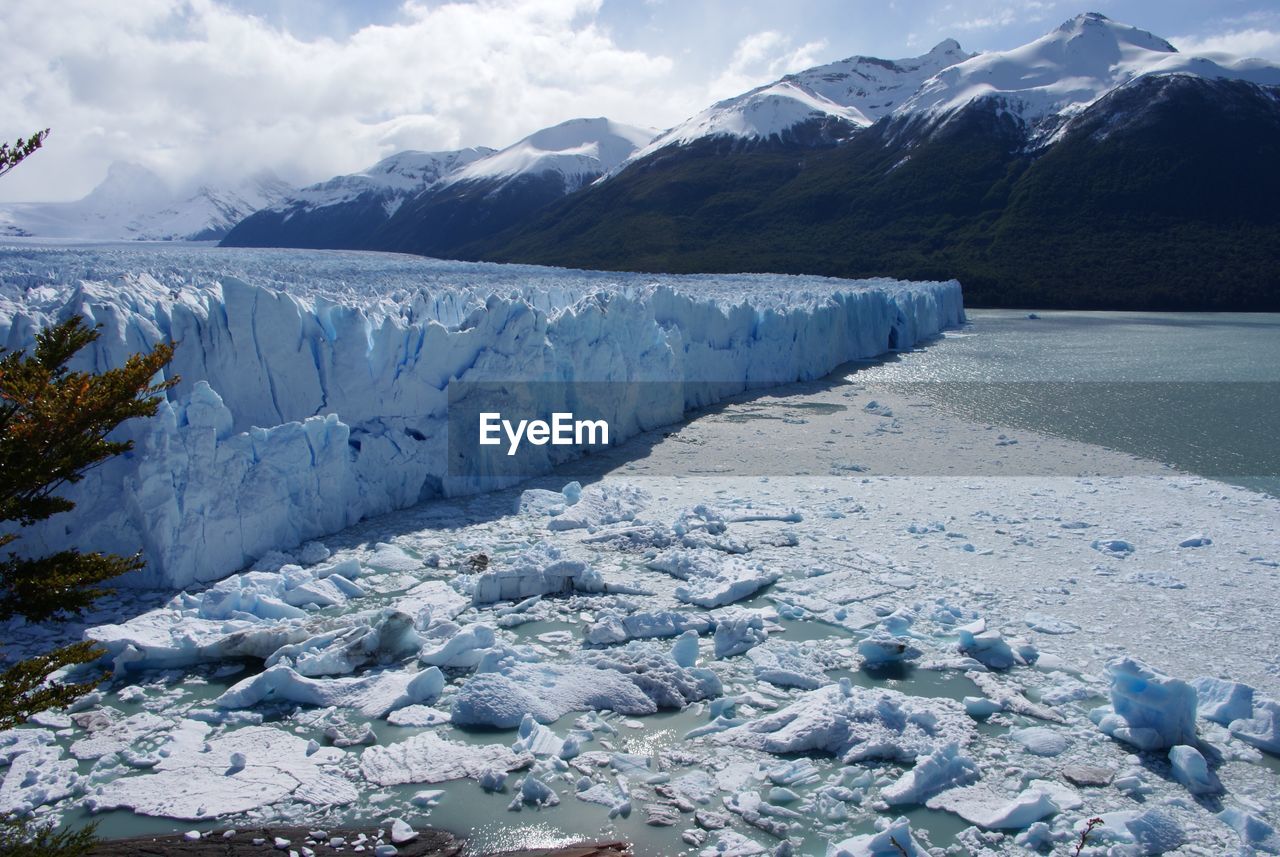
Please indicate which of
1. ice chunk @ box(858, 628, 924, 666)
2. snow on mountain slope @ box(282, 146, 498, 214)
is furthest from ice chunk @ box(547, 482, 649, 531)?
snow on mountain slope @ box(282, 146, 498, 214)

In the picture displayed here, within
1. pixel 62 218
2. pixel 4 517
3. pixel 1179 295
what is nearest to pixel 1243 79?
pixel 1179 295

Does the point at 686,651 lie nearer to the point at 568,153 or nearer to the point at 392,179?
the point at 568,153

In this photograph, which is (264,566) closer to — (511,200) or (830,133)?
(830,133)

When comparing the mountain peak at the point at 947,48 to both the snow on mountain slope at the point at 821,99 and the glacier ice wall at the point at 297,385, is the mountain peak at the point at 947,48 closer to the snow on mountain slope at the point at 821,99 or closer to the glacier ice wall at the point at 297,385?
the snow on mountain slope at the point at 821,99

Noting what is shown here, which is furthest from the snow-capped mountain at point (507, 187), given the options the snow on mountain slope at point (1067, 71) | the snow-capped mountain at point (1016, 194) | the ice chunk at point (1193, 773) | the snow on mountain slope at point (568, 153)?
the ice chunk at point (1193, 773)

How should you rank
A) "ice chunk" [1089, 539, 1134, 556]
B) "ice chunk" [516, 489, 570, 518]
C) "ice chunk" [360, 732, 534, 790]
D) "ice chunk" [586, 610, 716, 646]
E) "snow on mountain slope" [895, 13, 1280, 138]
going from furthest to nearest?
"snow on mountain slope" [895, 13, 1280, 138], "ice chunk" [516, 489, 570, 518], "ice chunk" [1089, 539, 1134, 556], "ice chunk" [586, 610, 716, 646], "ice chunk" [360, 732, 534, 790]

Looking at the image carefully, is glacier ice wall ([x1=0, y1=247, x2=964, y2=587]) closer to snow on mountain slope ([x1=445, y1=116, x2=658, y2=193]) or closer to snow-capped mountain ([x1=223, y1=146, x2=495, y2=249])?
snow on mountain slope ([x1=445, y1=116, x2=658, y2=193])
